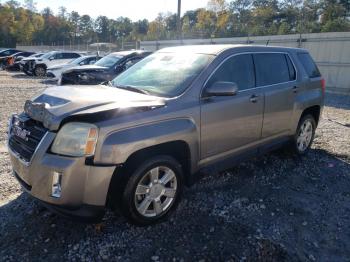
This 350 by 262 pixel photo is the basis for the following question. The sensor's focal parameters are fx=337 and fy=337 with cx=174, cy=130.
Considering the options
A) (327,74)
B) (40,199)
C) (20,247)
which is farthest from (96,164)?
(327,74)

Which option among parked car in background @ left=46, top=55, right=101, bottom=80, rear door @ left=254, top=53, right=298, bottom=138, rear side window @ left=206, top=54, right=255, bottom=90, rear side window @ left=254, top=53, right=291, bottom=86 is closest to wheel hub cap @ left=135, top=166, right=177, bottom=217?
rear side window @ left=206, top=54, right=255, bottom=90

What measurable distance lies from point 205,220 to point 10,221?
2.05m

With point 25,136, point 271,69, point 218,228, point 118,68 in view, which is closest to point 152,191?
point 218,228

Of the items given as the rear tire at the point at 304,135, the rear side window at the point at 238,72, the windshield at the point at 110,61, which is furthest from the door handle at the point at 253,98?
the windshield at the point at 110,61

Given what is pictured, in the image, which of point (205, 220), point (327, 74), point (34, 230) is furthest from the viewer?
point (327, 74)

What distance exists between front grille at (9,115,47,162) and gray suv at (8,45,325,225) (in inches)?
0.5

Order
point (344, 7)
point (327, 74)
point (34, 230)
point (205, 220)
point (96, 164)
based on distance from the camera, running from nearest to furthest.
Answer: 1. point (96, 164)
2. point (34, 230)
3. point (205, 220)
4. point (327, 74)
5. point (344, 7)

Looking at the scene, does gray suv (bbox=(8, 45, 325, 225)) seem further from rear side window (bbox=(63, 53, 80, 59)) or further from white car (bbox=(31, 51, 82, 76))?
rear side window (bbox=(63, 53, 80, 59))

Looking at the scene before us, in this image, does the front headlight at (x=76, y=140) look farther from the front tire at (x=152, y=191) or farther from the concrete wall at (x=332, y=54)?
the concrete wall at (x=332, y=54)

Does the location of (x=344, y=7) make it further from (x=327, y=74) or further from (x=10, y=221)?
(x=10, y=221)

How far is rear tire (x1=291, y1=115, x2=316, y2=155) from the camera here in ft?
18.2

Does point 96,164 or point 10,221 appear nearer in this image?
point 96,164

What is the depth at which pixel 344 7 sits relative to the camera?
153 ft

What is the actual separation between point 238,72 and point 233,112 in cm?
56
